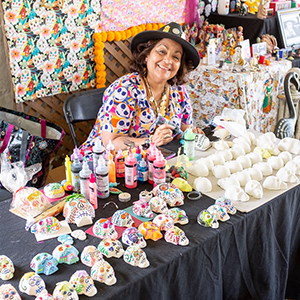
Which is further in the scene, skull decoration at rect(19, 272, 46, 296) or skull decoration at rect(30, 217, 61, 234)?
skull decoration at rect(30, 217, 61, 234)

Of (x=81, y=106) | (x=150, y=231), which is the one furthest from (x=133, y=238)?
(x=81, y=106)

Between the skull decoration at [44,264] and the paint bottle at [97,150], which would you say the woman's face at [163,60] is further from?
the skull decoration at [44,264]

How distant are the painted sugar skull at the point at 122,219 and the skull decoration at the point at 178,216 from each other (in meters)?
0.15

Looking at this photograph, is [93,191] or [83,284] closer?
[83,284]

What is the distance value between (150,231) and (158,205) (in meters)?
0.17

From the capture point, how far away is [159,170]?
5.72 ft

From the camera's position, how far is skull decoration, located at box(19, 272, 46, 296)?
1.16 m

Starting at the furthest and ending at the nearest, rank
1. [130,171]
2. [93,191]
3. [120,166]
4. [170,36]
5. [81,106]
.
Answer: [81,106] < [170,36] < [120,166] < [130,171] < [93,191]

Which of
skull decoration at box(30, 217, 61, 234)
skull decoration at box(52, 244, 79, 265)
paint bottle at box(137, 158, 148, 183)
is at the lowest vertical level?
skull decoration at box(52, 244, 79, 265)

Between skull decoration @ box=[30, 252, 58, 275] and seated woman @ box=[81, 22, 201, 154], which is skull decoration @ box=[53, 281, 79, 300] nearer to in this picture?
skull decoration @ box=[30, 252, 58, 275]

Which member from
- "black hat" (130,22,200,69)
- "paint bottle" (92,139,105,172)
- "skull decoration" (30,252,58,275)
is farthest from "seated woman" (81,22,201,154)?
"skull decoration" (30,252,58,275)

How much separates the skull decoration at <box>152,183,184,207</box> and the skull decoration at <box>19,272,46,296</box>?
62cm

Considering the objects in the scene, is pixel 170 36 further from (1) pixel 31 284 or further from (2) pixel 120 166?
(1) pixel 31 284

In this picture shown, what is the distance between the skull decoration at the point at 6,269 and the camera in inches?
48.0
